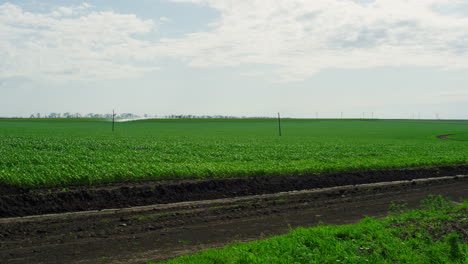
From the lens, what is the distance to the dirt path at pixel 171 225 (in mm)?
8594

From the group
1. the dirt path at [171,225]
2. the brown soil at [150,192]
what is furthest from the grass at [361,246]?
the brown soil at [150,192]

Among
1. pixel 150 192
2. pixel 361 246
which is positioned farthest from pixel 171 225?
pixel 361 246

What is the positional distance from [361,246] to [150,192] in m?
9.35

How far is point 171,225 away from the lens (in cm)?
1077

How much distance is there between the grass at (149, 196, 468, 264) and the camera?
7629 millimetres

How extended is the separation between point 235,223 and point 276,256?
134 inches

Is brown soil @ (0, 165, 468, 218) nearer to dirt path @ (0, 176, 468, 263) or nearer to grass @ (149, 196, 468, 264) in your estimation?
dirt path @ (0, 176, 468, 263)

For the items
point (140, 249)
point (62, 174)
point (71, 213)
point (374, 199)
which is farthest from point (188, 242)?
point (62, 174)

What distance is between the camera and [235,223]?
11.0 m

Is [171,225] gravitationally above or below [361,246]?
below

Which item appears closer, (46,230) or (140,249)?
(140,249)

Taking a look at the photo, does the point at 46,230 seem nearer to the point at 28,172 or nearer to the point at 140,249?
the point at 140,249

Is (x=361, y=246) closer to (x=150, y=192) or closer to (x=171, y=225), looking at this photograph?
(x=171, y=225)

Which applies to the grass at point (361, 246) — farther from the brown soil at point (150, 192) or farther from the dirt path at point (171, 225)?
the brown soil at point (150, 192)
